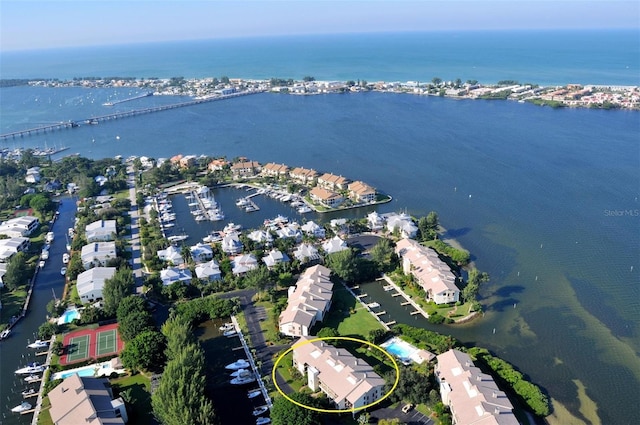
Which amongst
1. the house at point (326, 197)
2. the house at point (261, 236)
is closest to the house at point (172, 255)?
the house at point (261, 236)

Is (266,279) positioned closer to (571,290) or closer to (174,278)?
(174,278)

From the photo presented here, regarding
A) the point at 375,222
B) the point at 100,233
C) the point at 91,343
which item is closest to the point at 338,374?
the point at 91,343

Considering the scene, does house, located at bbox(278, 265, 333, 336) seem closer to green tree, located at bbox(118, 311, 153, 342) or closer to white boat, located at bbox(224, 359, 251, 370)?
white boat, located at bbox(224, 359, 251, 370)

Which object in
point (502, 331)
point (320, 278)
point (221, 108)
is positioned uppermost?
point (221, 108)

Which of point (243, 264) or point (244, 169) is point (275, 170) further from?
point (243, 264)

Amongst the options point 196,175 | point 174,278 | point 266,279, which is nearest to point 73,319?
point 174,278

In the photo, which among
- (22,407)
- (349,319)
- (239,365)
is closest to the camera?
(22,407)

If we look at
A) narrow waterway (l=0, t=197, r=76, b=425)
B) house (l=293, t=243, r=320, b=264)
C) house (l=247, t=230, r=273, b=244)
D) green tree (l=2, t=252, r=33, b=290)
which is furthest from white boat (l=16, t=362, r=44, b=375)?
house (l=293, t=243, r=320, b=264)

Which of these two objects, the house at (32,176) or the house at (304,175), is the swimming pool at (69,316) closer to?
the house at (304,175)
